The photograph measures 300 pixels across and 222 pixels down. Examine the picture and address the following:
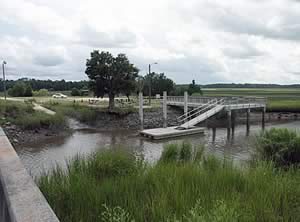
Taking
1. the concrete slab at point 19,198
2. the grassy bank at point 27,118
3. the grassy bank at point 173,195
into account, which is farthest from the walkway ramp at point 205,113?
the concrete slab at point 19,198

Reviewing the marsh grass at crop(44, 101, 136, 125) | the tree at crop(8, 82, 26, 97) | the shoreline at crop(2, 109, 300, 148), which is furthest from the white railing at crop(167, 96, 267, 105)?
the tree at crop(8, 82, 26, 97)

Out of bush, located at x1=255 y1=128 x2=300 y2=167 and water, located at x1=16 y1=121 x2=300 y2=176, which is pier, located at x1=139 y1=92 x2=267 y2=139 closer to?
water, located at x1=16 y1=121 x2=300 y2=176

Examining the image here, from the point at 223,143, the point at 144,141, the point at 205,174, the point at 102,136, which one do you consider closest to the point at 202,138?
the point at 223,143

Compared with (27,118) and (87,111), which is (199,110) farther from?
(27,118)

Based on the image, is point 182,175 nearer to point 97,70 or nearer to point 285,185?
point 285,185

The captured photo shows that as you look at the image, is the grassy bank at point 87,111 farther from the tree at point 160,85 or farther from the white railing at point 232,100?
the tree at point 160,85

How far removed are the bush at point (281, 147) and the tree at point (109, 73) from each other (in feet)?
90.1

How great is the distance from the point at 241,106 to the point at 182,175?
30220 millimetres

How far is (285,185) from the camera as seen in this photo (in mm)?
5133

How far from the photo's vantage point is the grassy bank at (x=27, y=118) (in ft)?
94.5

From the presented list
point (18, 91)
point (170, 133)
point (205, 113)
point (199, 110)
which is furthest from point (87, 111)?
point (18, 91)

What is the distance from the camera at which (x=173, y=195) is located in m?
4.54

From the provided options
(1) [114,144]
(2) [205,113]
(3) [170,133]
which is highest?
(2) [205,113]

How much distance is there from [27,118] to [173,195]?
27802mm
